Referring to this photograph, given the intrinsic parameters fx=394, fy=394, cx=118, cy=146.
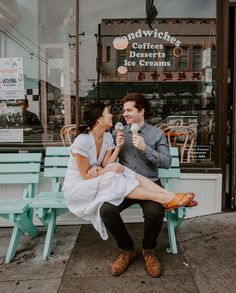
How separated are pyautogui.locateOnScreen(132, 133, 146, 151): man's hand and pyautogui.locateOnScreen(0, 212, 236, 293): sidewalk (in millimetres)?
926

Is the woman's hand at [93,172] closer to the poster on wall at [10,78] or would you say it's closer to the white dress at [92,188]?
the white dress at [92,188]

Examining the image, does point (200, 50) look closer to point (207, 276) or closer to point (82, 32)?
point (82, 32)

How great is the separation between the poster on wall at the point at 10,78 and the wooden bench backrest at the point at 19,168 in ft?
3.13

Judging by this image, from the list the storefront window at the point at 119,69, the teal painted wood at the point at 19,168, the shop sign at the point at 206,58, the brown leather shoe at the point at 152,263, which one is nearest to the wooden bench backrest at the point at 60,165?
the teal painted wood at the point at 19,168

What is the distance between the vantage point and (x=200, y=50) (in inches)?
181

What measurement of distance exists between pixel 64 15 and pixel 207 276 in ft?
12.5

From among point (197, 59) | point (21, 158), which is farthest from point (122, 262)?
point (197, 59)

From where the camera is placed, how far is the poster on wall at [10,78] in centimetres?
457

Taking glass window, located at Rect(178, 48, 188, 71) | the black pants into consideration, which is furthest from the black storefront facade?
the black pants

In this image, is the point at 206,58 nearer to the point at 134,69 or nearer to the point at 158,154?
the point at 134,69

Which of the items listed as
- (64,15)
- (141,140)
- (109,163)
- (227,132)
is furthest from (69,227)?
A: (64,15)

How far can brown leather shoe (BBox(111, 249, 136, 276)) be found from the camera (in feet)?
9.73

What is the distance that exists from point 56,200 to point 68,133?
148 cm

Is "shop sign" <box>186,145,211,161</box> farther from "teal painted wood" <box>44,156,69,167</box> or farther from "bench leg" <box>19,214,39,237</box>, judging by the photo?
"bench leg" <box>19,214,39,237</box>
